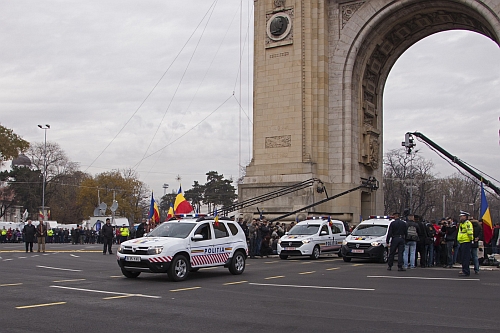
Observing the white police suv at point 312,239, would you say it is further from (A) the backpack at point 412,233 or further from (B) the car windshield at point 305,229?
(A) the backpack at point 412,233

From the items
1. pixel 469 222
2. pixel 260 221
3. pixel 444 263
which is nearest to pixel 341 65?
pixel 260 221

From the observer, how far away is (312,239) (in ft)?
79.3

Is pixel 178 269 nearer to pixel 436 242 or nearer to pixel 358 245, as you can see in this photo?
pixel 358 245

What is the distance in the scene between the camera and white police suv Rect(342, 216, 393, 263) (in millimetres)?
21828

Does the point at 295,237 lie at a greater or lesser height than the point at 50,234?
greater

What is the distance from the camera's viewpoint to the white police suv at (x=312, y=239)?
2388 cm

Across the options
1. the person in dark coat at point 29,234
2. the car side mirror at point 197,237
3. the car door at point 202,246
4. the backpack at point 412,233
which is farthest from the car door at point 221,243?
the person in dark coat at point 29,234

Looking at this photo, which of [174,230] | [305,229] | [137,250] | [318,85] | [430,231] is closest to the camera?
[137,250]

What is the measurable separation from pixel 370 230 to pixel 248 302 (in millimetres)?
13031

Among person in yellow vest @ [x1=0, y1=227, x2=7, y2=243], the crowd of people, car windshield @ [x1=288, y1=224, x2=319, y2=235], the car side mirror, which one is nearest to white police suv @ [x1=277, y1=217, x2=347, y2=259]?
car windshield @ [x1=288, y1=224, x2=319, y2=235]

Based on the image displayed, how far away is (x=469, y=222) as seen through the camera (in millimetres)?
16953

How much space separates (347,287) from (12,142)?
3798 centimetres

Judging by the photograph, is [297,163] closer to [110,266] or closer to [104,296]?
[110,266]

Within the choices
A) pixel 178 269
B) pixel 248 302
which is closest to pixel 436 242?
pixel 178 269
